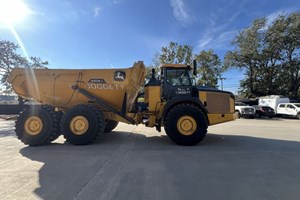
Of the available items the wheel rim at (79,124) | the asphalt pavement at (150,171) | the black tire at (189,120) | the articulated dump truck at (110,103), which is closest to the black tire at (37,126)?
the articulated dump truck at (110,103)

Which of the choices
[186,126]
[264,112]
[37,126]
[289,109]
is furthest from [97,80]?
[289,109]

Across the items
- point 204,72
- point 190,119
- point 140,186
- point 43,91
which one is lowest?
point 140,186

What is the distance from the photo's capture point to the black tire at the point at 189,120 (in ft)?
30.9

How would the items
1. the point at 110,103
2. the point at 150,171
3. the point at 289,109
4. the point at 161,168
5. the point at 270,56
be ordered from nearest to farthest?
1. the point at 150,171
2. the point at 161,168
3. the point at 110,103
4. the point at 289,109
5. the point at 270,56

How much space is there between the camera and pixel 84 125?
953 centimetres

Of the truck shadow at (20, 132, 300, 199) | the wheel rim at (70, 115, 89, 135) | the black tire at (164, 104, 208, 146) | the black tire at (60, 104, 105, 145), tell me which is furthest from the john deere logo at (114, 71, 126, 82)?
the truck shadow at (20, 132, 300, 199)

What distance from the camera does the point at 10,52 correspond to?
3048 cm

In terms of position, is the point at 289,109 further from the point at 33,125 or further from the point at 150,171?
the point at 150,171

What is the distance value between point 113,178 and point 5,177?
2233mm

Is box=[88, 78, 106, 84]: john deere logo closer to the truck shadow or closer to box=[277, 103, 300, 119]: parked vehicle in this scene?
the truck shadow

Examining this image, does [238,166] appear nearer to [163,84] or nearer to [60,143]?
[163,84]

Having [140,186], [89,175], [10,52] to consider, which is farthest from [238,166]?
[10,52]

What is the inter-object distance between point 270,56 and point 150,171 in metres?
37.3

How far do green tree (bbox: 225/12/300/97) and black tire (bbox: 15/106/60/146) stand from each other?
3501 cm
